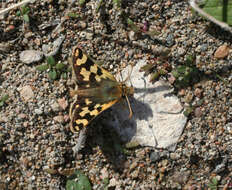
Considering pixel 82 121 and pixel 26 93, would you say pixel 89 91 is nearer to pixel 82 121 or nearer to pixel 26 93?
pixel 82 121

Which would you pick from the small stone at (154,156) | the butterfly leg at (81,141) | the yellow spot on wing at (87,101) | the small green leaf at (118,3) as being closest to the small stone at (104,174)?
the butterfly leg at (81,141)

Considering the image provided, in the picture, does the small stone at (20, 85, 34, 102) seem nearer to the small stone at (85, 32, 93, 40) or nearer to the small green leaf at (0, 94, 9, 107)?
the small green leaf at (0, 94, 9, 107)

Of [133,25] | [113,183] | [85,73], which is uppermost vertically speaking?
[133,25]

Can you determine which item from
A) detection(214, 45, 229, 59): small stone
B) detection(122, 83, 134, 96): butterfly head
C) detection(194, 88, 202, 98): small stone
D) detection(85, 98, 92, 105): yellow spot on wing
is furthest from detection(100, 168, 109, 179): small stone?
detection(214, 45, 229, 59): small stone

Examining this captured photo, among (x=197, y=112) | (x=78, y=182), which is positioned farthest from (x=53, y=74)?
(x=197, y=112)

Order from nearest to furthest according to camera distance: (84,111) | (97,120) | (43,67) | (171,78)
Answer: (84,111), (171,78), (97,120), (43,67)

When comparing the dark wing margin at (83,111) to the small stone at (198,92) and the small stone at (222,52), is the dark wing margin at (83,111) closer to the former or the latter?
the small stone at (198,92)
